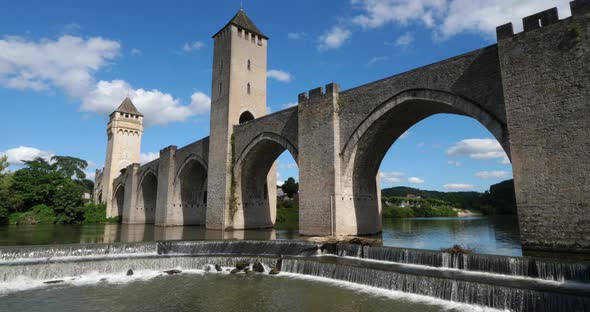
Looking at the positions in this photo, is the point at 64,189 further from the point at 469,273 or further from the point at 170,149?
the point at 469,273

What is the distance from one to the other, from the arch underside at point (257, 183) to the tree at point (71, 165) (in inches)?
2007

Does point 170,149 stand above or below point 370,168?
above

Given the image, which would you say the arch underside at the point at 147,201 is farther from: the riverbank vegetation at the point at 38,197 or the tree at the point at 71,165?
the tree at the point at 71,165

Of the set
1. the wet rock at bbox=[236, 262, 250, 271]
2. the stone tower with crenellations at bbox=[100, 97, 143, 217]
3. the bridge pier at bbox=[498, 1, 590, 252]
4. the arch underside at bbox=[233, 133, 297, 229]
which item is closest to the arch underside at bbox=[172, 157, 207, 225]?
the arch underside at bbox=[233, 133, 297, 229]

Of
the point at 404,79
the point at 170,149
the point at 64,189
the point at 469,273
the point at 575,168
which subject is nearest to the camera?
the point at 469,273

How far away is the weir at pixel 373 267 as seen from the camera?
6448 mm

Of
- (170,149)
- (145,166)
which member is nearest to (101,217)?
(145,166)

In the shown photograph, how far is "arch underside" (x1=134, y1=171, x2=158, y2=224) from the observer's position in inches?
1462

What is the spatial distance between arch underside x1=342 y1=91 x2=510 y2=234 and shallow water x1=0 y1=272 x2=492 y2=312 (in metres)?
7.89

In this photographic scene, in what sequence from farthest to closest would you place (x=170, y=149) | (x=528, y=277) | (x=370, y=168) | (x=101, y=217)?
(x=101, y=217)
(x=170, y=149)
(x=370, y=168)
(x=528, y=277)

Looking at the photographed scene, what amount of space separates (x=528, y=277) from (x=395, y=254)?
327 centimetres

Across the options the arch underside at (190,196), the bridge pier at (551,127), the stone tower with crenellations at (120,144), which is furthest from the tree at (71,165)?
the bridge pier at (551,127)

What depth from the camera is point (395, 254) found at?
33.3 feet

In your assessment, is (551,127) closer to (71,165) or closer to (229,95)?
(229,95)
